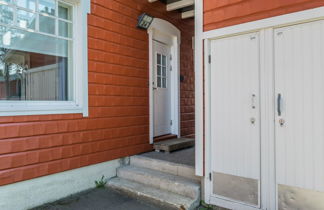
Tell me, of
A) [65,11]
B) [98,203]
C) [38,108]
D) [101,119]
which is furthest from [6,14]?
[98,203]

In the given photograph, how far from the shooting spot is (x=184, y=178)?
3109 mm

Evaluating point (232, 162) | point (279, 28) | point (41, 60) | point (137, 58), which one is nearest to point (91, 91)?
point (41, 60)

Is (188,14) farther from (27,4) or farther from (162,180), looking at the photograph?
(162,180)

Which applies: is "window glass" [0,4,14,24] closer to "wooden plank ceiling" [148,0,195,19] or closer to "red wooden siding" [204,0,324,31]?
"red wooden siding" [204,0,324,31]

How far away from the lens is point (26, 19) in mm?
2736

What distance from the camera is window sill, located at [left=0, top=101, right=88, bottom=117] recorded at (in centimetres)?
253

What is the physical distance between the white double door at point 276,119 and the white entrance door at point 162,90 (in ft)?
6.30

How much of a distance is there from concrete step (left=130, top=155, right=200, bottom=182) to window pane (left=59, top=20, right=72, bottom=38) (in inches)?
81.9

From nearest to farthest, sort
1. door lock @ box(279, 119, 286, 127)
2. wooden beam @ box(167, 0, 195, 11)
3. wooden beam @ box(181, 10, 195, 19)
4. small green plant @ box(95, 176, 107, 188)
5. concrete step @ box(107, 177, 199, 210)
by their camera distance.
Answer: door lock @ box(279, 119, 286, 127), concrete step @ box(107, 177, 199, 210), small green plant @ box(95, 176, 107, 188), wooden beam @ box(167, 0, 195, 11), wooden beam @ box(181, 10, 195, 19)

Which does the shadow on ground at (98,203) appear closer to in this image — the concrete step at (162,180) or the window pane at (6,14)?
the concrete step at (162,180)

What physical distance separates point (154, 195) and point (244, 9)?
93.2 inches

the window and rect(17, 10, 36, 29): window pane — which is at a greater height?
rect(17, 10, 36, 29): window pane

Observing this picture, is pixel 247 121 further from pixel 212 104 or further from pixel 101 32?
pixel 101 32

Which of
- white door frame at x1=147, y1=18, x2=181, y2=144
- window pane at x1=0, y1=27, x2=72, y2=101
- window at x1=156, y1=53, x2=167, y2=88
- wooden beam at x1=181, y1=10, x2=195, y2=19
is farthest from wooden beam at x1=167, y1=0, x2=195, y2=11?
window pane at x1=0, y1=27, x2=72, y2=101
